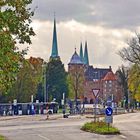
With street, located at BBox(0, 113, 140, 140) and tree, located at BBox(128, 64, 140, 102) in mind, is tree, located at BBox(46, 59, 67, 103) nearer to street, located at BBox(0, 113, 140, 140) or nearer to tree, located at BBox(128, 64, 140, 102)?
tree, located at BBox(128, 64, 140, 102)

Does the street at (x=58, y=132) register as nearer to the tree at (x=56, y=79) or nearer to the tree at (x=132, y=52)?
the tree at (x=132, y=52)

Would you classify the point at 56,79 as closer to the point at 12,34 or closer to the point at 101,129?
the point at 101,129

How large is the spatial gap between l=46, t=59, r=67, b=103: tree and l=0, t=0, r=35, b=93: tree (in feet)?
352

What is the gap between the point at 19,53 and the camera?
2277cm

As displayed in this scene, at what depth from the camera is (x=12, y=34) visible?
21.6 meters

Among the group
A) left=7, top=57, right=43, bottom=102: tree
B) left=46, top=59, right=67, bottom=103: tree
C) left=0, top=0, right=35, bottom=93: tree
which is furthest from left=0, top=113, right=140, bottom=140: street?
left=46, top=59, right=67, bottom=103: tree

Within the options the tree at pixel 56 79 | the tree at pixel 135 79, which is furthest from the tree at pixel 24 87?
the tree at pixel 56 79

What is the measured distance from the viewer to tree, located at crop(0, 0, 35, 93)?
19297 millimetres

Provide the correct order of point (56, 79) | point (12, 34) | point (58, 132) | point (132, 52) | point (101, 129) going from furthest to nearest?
point (56, 79), point (132, 52), point (58, 132), point (101, 129), point (12, 34)

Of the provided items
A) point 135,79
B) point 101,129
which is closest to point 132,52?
point 135,79

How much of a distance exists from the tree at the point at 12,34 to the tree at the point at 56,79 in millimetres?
107291

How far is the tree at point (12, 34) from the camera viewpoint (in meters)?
19.3

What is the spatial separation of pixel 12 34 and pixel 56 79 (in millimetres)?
112443

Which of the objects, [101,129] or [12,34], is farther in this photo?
[101,129]
